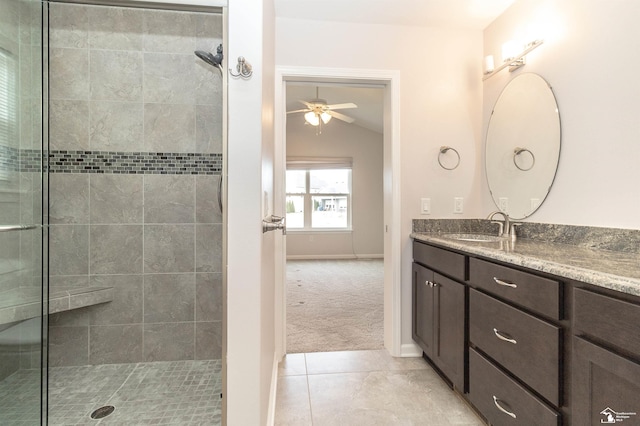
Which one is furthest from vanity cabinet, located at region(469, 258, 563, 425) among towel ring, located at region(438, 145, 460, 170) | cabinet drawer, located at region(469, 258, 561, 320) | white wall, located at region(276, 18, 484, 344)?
towel ring, located at region(438, 145, 460, 170)

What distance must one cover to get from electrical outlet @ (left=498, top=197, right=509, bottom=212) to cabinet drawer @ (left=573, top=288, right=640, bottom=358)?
1254 mm

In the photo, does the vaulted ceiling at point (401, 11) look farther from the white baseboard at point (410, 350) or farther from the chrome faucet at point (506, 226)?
the white baseboard at point (410, 350)

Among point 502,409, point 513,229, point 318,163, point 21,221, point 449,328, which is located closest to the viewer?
point 502,409

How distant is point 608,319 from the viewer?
2.86 ft

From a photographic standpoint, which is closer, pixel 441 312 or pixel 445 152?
pixel 441 312

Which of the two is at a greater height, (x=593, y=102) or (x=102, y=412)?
(x=593, y=102)

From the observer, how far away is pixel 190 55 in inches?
82.3

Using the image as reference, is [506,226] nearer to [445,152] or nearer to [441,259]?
[441,259]

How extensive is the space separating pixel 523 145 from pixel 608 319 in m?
1.43

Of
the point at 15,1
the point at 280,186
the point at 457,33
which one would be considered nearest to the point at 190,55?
the point at 15,1

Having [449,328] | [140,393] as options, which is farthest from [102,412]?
Result: [449,328]

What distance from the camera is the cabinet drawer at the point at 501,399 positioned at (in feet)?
3.66

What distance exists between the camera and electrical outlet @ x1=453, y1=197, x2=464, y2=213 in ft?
7.63

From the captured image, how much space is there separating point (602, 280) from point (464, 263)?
724mm
